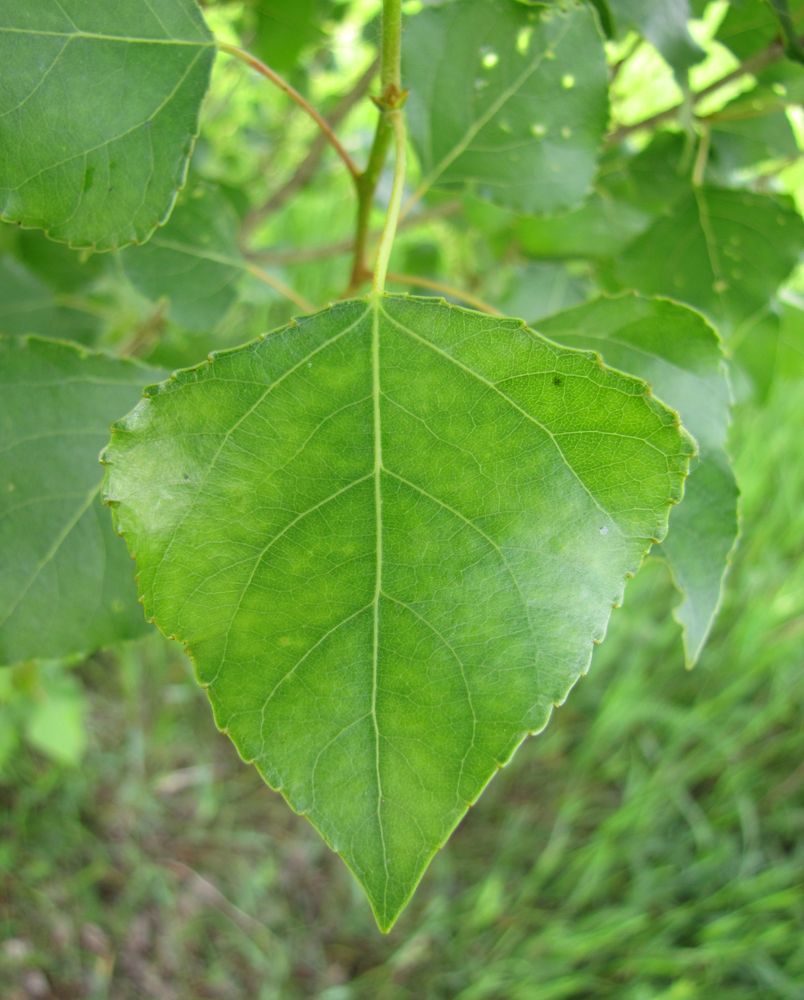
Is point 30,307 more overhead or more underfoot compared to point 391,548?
more underfoot

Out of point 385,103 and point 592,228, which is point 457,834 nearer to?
point 592,228

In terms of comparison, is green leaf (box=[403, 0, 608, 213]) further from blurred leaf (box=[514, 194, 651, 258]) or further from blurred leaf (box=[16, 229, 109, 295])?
blurred leaf (box=[16, 229, 109, 295])

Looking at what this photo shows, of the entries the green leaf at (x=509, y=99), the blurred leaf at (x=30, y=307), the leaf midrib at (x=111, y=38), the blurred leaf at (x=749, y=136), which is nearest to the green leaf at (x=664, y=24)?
the green leaf at (x=509, y=99)

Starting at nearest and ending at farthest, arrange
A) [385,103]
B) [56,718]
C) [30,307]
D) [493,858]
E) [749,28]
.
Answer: [385,103]
[749,28]
[30,307]
[56,718]
[493,858]

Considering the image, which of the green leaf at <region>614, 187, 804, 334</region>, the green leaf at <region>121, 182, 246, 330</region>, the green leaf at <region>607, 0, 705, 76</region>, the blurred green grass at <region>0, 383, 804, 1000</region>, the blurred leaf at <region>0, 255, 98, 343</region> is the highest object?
the green leaf at <region>607, 0, 705, 76</region>

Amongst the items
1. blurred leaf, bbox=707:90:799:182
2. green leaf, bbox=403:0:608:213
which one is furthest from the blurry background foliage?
green leaf, bbox=403:0:608:213

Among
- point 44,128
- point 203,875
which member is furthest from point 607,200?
point 203,875

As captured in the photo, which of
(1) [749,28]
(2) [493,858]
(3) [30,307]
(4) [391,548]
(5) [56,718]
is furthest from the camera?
(2) [493,858]

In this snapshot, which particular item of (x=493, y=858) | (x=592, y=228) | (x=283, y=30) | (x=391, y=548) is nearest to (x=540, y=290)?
(x=592, y=228)
